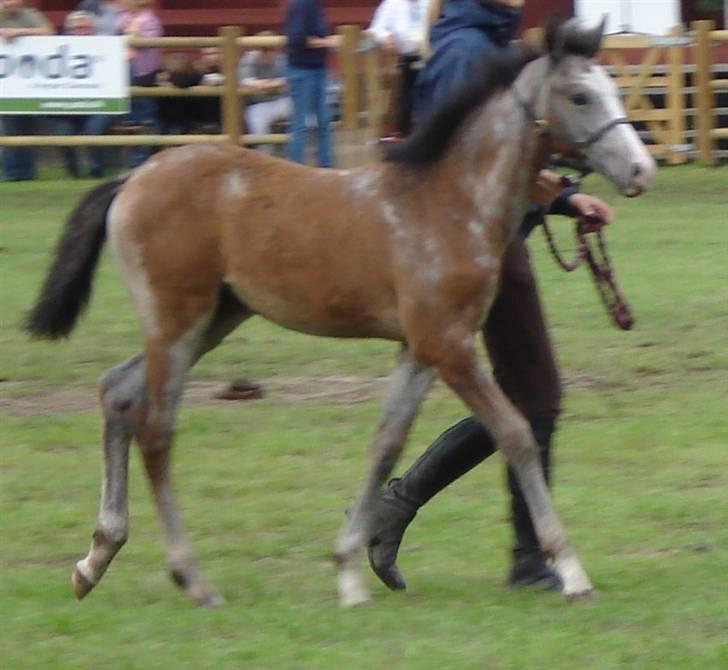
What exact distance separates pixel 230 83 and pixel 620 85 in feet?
14.4

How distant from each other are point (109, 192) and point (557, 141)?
151cm

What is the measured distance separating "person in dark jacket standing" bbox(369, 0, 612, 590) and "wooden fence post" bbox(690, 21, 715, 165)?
12.7 m

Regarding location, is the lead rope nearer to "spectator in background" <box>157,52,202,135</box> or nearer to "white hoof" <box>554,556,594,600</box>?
"white hoof" <box>554,556,594,600</box>

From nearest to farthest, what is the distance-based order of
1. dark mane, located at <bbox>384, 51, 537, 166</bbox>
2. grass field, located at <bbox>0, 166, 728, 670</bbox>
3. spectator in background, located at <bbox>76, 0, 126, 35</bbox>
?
grass field, located at <bbox>0, 166, 728, 670</bbox> → dark mane, located at <bbox>384, 51, 537, 166</bbox> → spectator in background, located at <bbox>76, 0, 126, 35</bbox>

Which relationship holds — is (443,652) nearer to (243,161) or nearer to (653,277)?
(243,161)

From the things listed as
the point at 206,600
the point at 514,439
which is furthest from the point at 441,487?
the point at 206,600

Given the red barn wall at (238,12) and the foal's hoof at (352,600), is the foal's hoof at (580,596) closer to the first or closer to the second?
the foal's hoof at (352,600)

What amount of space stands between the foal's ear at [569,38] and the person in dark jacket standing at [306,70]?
35.5 feet

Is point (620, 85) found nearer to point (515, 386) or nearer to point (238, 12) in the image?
point (238, 12)

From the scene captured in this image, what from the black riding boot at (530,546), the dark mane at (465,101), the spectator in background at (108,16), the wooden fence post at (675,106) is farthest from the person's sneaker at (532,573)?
the wooden fence post at (675,106)

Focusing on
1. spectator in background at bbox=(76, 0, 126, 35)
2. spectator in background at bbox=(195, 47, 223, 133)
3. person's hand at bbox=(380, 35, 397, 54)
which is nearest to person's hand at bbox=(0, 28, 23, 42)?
spectator in background at bbox=(76, 0, 126, 35)

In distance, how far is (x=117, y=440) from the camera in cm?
588

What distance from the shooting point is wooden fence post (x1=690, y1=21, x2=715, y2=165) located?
18.0 meters

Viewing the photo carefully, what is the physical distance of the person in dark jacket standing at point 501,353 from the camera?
18.3ft
